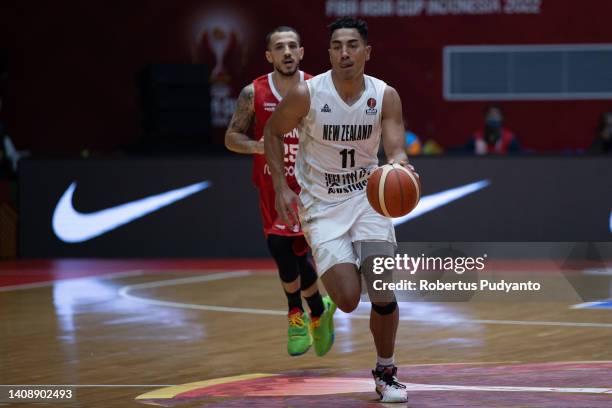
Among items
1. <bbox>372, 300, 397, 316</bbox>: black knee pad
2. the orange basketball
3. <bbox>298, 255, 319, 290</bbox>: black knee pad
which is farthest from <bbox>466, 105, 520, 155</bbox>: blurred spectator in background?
the orange basketball

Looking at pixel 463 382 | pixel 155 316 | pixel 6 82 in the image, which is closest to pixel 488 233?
pixel 155 316

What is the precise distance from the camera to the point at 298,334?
9.08 meters

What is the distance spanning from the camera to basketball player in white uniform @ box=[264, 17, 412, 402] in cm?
754

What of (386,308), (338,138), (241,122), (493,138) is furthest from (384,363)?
(493,138)

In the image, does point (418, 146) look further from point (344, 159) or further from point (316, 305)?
point (344, 159)

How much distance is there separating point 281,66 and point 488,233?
7467 millimetres

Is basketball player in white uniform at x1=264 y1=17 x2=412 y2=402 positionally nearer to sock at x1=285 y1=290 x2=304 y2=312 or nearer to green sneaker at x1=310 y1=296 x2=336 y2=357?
green sneaker at x1=310 y1=296 x2=336 y2=357

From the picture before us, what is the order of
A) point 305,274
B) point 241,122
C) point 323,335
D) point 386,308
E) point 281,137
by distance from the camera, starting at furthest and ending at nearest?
point 241,122 < point 305,274 < point 323,335 < point 281,137 < point 386,308

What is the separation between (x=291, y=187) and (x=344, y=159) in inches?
65.2

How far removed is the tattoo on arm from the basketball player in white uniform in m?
1.82

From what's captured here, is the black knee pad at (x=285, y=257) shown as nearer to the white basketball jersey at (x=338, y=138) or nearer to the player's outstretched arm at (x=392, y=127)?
the white basketball jersey at (x=338, y=138)

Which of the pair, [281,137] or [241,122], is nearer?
[281,137]

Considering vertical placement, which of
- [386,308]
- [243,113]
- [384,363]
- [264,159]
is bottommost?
[384,363]

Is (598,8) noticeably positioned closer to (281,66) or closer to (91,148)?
(91,148)
